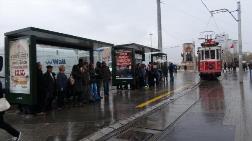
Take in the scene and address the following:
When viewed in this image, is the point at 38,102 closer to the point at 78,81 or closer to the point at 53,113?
the point at 53,113

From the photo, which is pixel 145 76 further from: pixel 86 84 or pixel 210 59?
pixel 210 59

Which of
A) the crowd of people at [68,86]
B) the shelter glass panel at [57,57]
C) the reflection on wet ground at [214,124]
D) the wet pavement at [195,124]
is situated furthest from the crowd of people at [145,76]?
the reflection on wet ground at [214,124]

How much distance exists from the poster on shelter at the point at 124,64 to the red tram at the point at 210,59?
558 inches

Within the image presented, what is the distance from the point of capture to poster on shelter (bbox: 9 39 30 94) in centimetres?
1253

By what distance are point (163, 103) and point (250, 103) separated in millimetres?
3413

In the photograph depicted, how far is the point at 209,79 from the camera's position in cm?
3494

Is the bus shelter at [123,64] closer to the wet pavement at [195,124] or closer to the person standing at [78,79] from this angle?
the person standing at [78,79]

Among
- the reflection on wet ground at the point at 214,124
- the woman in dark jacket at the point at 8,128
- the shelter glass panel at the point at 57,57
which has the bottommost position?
the reflection on wet ground at the point at 214,124

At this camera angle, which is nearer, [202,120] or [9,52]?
[202,120]

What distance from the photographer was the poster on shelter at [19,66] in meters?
12.5

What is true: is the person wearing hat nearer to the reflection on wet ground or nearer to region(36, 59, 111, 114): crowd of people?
region(36, 59, 111, 114): crowd of people

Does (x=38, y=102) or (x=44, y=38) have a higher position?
(x=44, y=38)

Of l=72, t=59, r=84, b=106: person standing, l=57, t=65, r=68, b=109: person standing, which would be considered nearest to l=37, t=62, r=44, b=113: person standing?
l=57, t=65, r=68, b=109: person standing

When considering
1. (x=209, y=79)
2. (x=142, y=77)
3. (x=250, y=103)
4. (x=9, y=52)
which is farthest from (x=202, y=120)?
(x=209, y=79)
